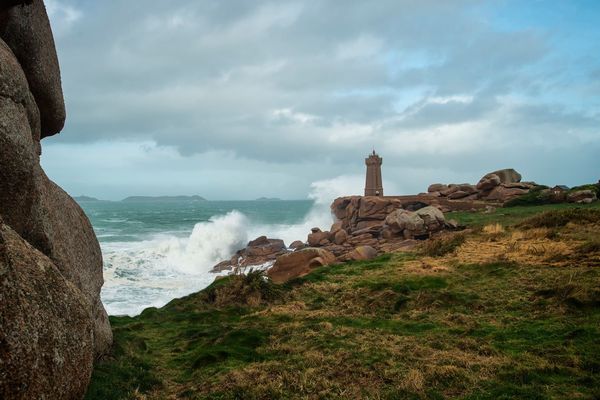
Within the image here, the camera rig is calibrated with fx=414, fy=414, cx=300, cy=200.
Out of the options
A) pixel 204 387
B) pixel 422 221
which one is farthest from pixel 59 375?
pixel 422 221

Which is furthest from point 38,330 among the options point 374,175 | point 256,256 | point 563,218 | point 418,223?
point 374,175

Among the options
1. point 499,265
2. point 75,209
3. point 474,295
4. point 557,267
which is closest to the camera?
point 75,209

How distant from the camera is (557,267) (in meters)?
13.8

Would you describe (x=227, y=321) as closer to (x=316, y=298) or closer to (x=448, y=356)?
(x=316, y=298)

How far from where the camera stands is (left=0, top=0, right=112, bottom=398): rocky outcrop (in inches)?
171

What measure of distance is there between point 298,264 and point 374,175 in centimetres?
3654

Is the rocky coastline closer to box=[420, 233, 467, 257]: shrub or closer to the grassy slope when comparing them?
box=[420, 233, 467, 257]: shrub

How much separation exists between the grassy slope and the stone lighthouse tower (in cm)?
3870

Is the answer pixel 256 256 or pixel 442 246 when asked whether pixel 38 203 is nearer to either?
pixel 442 246

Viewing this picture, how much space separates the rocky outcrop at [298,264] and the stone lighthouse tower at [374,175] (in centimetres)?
3457

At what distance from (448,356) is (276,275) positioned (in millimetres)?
13936

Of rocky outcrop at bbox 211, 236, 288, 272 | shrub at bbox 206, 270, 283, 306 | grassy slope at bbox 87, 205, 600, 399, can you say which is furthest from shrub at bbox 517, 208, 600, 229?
rocky outcrop at bbox 211, 236, 288, 272

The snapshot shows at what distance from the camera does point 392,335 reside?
1022 cm

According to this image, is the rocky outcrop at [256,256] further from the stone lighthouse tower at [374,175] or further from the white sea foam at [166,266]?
the stone lighthouse tower at [374,175]
